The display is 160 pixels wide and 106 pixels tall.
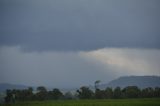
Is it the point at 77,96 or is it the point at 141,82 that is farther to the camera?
the point at 141,82

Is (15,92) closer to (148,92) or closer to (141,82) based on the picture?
(148,92)

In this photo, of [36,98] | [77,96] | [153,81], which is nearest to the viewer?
[36,98]

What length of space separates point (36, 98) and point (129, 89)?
1408 centimetres

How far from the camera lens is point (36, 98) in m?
46.8

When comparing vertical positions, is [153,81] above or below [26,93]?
above

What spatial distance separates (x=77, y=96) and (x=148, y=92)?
1124 cm

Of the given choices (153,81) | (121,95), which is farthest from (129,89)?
(153,81)

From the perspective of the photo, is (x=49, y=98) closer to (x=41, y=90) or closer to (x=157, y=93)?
(x=41, y=90)

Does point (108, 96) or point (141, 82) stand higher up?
point (141, 82)

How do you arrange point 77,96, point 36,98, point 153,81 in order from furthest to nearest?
point 153,81 → point 77,96 → point 36,98

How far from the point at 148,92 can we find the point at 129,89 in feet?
9.97

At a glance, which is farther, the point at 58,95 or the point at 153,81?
the point at 153,81

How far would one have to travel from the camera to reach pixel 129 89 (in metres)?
49.1

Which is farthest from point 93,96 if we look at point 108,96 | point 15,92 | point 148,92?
point 15,92
